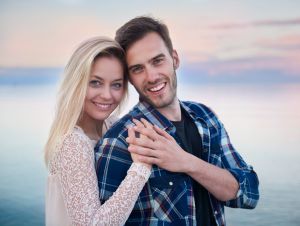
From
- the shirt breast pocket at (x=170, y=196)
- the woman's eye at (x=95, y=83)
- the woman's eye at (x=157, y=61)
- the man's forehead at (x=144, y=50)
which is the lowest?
the shirt breast pocket at (x=170, y=196)

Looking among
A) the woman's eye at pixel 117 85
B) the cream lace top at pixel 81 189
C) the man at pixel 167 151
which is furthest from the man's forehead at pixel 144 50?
the cream lace top at pixel 81 189

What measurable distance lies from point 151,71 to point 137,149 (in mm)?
351

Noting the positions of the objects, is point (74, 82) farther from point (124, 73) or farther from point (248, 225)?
point (248, 225)

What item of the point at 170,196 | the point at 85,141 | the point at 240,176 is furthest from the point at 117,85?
the point at 240,176

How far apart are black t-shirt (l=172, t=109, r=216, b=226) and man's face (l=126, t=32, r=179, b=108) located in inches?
4.7

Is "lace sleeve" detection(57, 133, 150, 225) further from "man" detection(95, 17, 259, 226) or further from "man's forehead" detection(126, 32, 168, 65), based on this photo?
"man's forehead" detection(126, 32, 168, 65)

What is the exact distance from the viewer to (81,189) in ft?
4.91

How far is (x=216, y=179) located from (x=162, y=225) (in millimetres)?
266

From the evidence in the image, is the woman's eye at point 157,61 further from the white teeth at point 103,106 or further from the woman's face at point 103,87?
the white teeth at point 103,106

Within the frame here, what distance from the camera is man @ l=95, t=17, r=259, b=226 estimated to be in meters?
1.57

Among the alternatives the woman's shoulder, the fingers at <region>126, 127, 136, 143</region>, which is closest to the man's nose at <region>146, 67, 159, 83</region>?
the fingers at <region>126, 127, 136, 143</region>

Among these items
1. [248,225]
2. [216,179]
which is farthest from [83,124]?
[248,225]

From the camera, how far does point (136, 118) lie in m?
1.71

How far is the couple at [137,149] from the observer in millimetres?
1524
